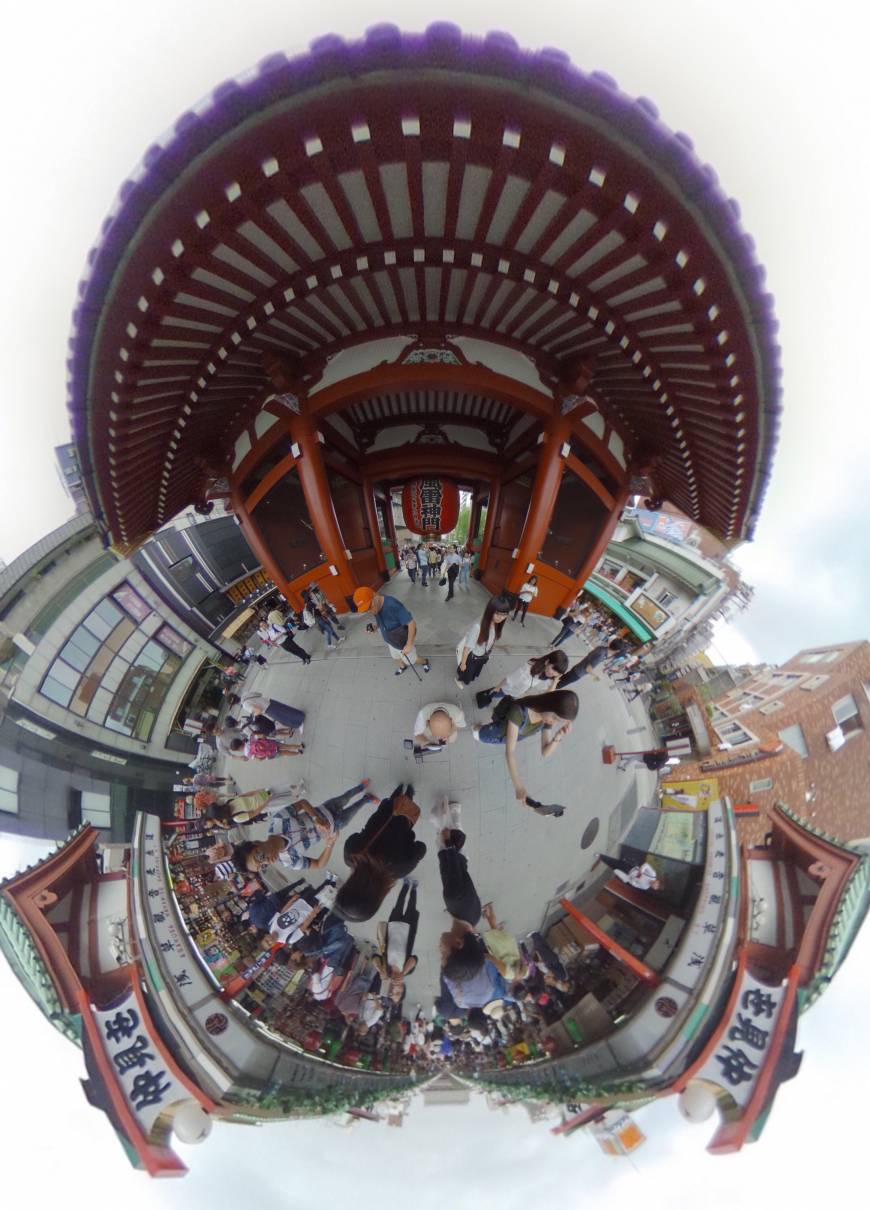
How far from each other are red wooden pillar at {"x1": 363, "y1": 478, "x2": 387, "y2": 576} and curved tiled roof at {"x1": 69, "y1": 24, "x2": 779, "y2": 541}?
674 millimetres

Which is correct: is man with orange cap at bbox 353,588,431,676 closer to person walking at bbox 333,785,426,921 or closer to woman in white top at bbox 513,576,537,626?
woman in white top at bbox 513,576,537,626

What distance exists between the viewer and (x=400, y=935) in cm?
303

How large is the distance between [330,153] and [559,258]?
843mm

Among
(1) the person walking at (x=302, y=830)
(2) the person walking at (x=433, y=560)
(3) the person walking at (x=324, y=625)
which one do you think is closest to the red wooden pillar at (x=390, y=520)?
(2) the person walking at (x=433, y=560)

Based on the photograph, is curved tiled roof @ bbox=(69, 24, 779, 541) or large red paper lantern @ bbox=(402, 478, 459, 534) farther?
large red paper lantern @ bbox=(402, 478, 459, 534)

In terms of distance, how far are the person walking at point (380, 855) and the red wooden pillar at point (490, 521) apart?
1369 millimetres

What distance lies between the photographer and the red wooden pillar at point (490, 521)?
112 inches

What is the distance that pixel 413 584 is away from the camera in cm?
320

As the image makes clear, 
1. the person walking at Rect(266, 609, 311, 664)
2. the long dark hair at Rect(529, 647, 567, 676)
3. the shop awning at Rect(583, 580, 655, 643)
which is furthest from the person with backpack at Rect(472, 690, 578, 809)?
the person walking at Rect(266, 609, 311, 664)

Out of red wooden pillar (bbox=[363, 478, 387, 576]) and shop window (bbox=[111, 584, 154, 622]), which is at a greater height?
red wooden pillar (bbox=[363, 478, 387, 576])

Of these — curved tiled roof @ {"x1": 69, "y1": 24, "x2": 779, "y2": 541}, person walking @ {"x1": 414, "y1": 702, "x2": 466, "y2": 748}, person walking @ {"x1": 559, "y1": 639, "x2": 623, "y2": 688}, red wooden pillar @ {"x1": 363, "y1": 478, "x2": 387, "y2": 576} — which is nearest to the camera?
curved tiled roof @ {"x1": 69, "y1": 24, "x2": 779, "y2": 541}

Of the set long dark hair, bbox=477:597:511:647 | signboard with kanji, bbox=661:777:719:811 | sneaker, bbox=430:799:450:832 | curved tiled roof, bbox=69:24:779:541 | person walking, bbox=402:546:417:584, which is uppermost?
curved tiled roof, bbox=69:24:779:541

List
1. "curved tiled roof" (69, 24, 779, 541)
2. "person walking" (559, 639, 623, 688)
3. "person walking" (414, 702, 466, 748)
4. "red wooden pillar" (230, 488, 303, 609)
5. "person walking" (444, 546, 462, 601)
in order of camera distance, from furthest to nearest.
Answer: "person walking" (444, 546, 462, 601)
"person walking" (559, 639, 623, 688)
"red wooden pillar" (230, 488, 303, 609)
"person walking" (414, 702, 466, 748)
"curved tiled roof" (69, 24, 779, 541)

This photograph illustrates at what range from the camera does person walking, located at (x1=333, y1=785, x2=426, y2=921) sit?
2.57m
